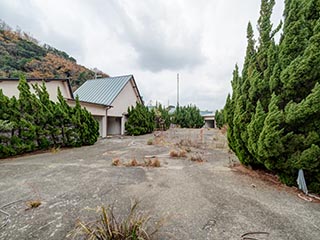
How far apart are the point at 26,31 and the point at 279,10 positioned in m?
37.0

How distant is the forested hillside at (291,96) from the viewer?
9.36 feet

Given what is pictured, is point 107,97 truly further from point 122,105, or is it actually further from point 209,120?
point 209,120

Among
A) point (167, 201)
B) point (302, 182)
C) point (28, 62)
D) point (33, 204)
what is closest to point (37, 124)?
point (33, 204)

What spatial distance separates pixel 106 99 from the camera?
44.5 ft

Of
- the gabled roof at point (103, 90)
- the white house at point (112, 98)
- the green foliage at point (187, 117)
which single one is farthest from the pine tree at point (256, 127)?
the green foliage at point (187, 117)

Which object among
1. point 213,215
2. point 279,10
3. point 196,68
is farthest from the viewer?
point 196,68

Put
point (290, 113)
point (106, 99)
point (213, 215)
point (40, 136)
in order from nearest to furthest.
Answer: point (213, 215) → point (290, 113) → point (40, 136) → point (106, 99)

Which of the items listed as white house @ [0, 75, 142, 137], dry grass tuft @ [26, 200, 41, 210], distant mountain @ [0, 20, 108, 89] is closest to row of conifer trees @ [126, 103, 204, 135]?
white house @ [0, 75, 142, 137]

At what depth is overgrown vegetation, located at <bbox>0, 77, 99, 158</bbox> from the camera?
6.13 meters

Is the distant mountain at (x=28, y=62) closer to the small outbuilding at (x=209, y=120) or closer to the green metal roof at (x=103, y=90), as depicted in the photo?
the green metal roof at (x=103, y=90)

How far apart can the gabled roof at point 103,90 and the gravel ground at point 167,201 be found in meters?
9.78

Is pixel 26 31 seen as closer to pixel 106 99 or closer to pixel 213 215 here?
pixel 106 99

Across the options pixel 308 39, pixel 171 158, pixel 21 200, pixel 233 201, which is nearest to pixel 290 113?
pixel 308 39

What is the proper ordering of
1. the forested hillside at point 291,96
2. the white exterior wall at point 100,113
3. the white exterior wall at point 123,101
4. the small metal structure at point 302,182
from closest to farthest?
the forested hillside at point 291,96 → the small metal structure at point 302,182 → the white exterior wall at point 100,113 → the white exterior wall at point 123,101
